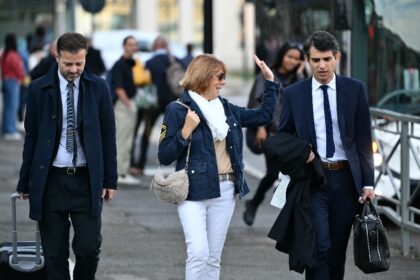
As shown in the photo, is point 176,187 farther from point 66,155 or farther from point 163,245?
point 163,245

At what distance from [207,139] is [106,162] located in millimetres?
605

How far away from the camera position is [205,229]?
7746 millimetres

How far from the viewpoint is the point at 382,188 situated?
39.0 ft

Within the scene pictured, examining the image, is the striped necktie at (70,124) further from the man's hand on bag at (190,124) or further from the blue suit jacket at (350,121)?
the blue suit jacket at (350,121)

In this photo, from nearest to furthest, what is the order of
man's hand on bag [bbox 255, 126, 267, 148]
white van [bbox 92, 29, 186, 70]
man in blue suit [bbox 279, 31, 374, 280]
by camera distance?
man in blue suit [bbox 279, 31, 374, 280] < man's hand on bag [bbox 255, 126, 267, 148] < white van [bbox 92, 29, 186, 70]

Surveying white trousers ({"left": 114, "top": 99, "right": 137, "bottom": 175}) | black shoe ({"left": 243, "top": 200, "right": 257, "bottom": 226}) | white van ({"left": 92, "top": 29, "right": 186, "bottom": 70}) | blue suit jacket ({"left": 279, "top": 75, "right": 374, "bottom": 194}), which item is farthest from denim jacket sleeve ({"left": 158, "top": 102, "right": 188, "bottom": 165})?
white van ({"left": 92, "top": 29, "right": 186, "bottom": 70})

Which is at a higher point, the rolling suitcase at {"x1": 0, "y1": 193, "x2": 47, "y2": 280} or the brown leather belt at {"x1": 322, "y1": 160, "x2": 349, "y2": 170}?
the brown leather belt at {"x1": 322, "y1": 160, "x2": 349, "y2": 170}

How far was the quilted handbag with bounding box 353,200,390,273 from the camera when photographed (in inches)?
306

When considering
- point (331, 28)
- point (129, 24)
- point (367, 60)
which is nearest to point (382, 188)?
point (367, 60)

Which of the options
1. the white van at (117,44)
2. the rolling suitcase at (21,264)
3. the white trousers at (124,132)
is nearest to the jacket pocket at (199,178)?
the rolling suitcase at (21,264)

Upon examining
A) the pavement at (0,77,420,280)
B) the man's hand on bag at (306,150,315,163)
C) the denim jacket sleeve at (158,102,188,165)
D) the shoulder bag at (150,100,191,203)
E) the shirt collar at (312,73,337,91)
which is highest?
the shirt collar at (312,73,337,91)

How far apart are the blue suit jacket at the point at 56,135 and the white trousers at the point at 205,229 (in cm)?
51

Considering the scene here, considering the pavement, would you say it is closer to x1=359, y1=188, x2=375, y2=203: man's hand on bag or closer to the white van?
x1=359, y1=188, x2=375, y2=203: man's hand on bag

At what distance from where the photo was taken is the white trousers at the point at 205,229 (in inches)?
302
